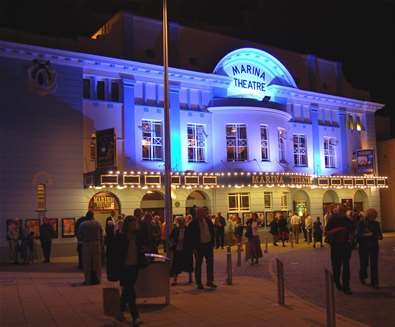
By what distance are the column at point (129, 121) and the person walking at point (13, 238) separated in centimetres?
674

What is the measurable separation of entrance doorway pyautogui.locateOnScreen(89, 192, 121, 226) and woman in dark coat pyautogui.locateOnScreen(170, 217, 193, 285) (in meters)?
12.5

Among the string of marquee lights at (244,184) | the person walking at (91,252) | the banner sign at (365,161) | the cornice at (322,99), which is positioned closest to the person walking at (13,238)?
the string of marquee lights at (244,184)

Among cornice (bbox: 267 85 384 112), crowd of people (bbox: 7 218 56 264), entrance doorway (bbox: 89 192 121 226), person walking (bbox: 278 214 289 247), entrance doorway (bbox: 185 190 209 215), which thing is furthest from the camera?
cornice (bbox: 267 85 384 112)

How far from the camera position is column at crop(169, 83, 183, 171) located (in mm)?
28453

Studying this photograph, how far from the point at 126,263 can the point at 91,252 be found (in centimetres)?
543

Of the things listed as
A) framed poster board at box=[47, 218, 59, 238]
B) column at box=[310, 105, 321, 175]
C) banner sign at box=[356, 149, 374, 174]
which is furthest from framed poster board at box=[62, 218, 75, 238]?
banner sign at box=[356, 149, 374, 174]

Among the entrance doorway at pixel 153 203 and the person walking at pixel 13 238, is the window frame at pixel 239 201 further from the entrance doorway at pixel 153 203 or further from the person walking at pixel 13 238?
the person walking at pixel 13 238

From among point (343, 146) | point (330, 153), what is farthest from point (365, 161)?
point (330, 153)

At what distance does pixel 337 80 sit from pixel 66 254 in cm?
2469

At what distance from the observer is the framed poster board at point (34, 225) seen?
2378cm

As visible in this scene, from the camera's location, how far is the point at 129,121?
1072 inches

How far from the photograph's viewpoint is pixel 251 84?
3278cm

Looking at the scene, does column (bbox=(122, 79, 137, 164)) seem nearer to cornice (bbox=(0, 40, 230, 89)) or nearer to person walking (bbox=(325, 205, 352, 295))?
cornice (bbox=(0, 40, 230, 89))

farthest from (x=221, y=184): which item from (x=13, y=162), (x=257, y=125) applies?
(x=13, y=162)
